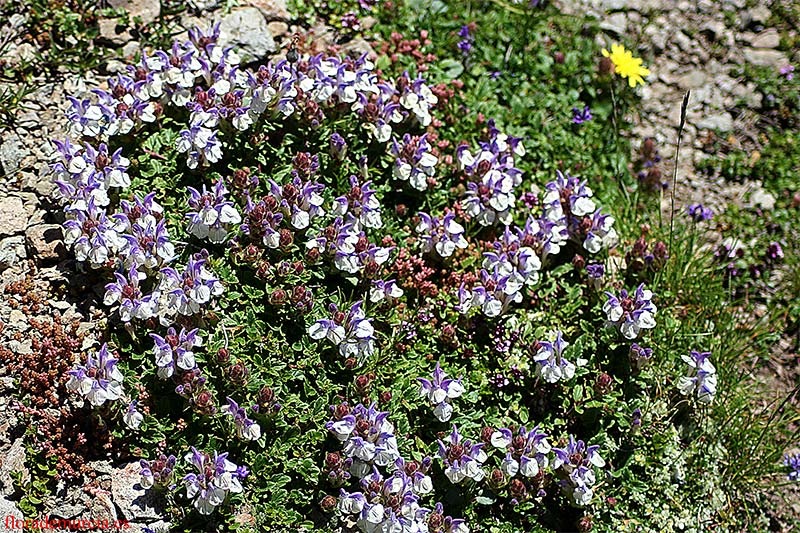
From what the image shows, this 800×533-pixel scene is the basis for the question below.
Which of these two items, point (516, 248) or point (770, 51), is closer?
point (516, 248)

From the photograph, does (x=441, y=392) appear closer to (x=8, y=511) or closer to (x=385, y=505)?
(x=385, y=505)

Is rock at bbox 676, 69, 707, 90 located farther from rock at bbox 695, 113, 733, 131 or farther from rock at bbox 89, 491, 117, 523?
rock at bbox 89, 491, 117, 523

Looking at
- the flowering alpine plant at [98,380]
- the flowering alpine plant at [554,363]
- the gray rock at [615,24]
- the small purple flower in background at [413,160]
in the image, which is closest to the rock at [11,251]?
the flowering alpine plant at [98,380]

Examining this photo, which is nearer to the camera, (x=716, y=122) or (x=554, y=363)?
(x=554, y=363)

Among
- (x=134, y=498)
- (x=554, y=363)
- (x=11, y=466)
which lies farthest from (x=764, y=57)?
(x=11, y=466)

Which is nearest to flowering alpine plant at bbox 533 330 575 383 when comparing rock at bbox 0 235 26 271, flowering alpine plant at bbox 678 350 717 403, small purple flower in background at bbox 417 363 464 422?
small purple flower in background at bbox 417 363 464 422

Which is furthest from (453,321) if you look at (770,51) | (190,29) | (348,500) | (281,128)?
(770,51)

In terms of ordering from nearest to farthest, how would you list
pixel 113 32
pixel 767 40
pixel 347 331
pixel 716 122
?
pixel 347 331 < pixel 113 32 < pixel 716 122 < pixel 767 40

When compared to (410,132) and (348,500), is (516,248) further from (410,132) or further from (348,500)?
(348,500)
